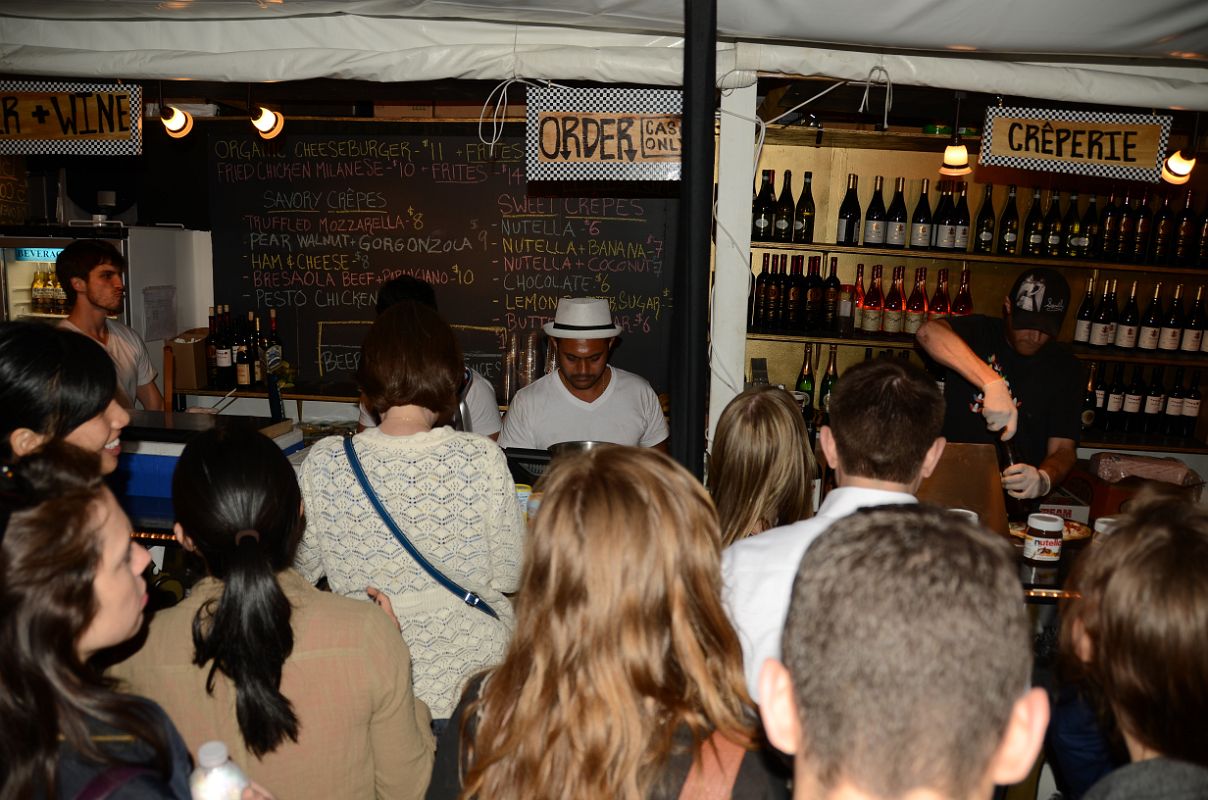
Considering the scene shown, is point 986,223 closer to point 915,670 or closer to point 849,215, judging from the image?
point 849,215

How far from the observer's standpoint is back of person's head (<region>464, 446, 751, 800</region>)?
4.22ft

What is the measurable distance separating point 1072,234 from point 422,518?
4.60 m

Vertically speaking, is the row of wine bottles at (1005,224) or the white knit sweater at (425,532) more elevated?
the row of wine bottles at (1005,224)

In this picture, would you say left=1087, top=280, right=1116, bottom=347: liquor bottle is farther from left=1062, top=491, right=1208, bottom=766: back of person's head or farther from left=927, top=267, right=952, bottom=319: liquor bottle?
left=1062, top=491, right=1208, bottom=766: back of person's head

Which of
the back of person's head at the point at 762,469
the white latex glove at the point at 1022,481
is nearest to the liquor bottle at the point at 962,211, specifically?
the white latex glove at the point at 1022,481

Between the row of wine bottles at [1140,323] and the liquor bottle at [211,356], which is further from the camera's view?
the liquor bottle at [211,356]

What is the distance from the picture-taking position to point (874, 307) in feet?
17.2

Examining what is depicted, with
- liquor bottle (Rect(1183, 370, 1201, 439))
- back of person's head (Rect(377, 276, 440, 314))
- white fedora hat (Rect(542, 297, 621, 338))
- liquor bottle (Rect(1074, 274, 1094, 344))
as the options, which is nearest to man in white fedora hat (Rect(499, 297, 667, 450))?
white fedora hat (Rect(542, 297, 621, 338))

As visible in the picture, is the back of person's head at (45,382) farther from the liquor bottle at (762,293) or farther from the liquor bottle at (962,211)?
the liquor bottle at (962,211)

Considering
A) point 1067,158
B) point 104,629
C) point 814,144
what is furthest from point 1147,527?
point 814,144

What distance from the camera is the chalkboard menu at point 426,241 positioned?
5.77 metres

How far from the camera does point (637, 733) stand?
1.28 m

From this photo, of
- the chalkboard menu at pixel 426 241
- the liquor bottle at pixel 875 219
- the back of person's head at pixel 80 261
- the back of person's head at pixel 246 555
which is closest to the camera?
the back of person's head at pixel 246 555

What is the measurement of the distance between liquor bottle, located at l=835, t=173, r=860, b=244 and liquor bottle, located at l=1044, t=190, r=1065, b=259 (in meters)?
1.12
